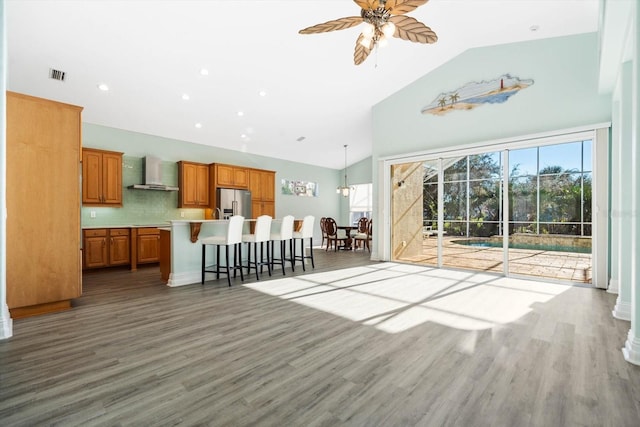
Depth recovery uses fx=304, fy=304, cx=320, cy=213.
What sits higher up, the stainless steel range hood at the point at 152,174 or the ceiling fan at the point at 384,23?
the ceiling fan at the point at 384,23

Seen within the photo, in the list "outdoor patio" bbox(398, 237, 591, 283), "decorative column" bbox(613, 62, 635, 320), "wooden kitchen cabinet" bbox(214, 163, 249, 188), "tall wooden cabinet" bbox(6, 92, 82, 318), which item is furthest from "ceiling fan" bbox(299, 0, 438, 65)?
"wooden kitchen cabinet" bbox(214, 163, 249, 188)

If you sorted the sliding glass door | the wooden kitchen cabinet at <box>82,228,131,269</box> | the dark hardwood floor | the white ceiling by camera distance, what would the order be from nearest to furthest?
the dark hardwood floor
the white ceiling
the sliding glass door
the wooden kitchen cabinet at <box>82,228,131,269</box>

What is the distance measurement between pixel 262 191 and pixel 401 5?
6.61 metres

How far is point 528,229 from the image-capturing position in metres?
5.15

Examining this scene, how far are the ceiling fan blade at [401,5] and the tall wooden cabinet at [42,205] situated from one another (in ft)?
11.6

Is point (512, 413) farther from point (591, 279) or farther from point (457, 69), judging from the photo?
point (457, 69)

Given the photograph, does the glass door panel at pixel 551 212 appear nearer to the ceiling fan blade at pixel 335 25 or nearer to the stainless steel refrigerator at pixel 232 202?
the ceiling fan blade at pixel 335 25

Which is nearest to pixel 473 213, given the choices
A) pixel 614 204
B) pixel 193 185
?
pixel 614 204

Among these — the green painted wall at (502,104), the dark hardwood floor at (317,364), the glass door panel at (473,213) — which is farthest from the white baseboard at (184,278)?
the glass door panel at (473,213)

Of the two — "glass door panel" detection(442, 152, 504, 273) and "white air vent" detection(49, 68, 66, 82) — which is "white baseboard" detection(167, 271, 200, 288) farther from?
"glass door panel" detection(442, 152, 504, 273)

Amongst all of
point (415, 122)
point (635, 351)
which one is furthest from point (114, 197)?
point (635, 351)

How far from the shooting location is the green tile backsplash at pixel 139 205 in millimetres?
6309

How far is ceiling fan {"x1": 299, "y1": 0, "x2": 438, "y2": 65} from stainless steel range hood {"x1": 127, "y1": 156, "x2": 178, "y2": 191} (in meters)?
5.15

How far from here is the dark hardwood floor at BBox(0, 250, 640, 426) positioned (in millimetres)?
1628
